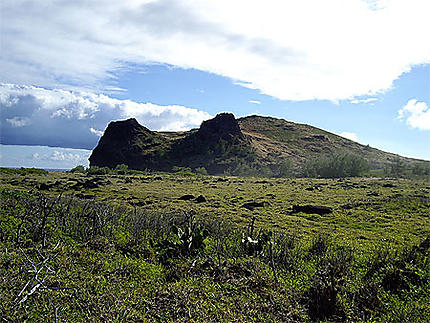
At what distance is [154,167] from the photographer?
10562cm

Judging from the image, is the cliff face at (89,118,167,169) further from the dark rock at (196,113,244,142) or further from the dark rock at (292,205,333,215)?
the dark rock at (292,205,333,215)

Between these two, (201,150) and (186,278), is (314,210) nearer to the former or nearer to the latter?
(186,278)

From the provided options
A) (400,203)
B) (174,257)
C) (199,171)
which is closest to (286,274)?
(174,257)

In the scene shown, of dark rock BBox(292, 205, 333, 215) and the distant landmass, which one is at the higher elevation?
the distant landmass

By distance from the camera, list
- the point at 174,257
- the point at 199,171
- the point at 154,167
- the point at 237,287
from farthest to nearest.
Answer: the point at 154,167, the point at 199,171, the point at 174,257, the point at 237,287

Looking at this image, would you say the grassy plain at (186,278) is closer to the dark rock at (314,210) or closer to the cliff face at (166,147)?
the dark rock at (314,210)

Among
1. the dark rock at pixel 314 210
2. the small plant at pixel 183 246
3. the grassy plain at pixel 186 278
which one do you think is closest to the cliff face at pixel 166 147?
the dark rock at pixel 314 210

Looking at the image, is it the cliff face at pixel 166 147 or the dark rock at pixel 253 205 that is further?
the cliff face at pixel 166 147

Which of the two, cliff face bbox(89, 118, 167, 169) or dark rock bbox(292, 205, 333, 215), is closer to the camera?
dark rock bbox(292, 205, 333, 215)

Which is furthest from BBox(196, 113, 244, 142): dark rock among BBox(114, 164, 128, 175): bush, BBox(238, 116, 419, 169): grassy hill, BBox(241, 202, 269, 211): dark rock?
BBox(241, 202, 269, 211): dark rock

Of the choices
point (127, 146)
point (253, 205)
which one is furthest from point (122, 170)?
point (253, 205)

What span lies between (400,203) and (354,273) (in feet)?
60.4

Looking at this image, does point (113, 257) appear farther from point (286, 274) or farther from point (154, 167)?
point (154, 167)

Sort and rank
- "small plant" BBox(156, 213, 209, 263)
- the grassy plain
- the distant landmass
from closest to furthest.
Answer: the grassy plain, "small plant" BBox(156, 213, 209, 263), the distant landmass
